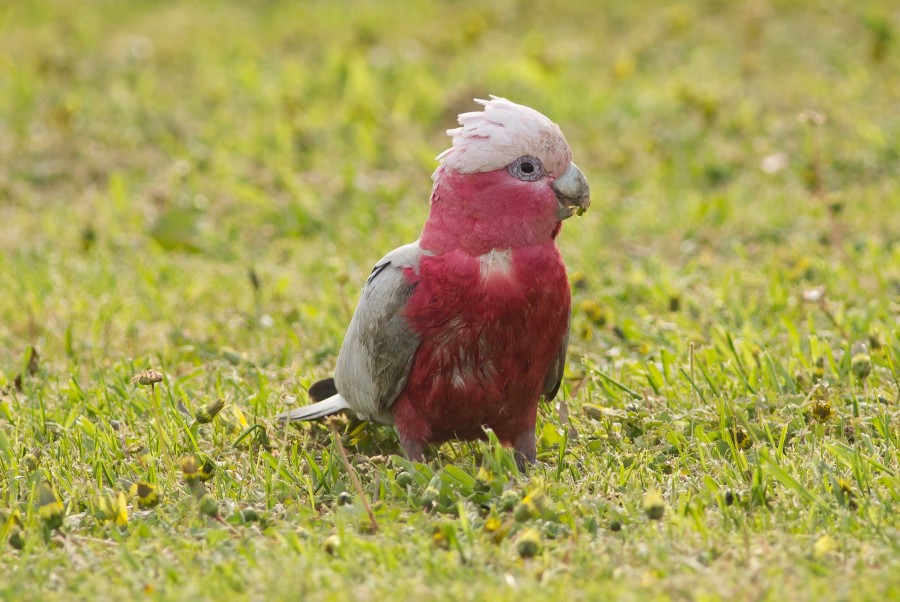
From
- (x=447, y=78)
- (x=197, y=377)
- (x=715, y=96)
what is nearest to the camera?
(x=197, y=377)

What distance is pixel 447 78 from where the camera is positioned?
24.7ft

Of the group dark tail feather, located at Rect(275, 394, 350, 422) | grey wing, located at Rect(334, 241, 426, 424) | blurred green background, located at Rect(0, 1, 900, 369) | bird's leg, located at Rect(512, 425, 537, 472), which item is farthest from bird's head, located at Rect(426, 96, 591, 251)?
blurred green background, located at Rect(0, 1, 900, 369)

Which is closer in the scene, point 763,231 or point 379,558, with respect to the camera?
point 379,558

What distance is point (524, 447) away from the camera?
3.33m

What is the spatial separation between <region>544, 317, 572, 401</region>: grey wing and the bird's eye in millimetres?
439

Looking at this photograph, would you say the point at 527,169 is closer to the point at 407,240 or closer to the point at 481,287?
the point at 481,287

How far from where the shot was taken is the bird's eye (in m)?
3.05

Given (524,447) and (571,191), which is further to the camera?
(524,447)

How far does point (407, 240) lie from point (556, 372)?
221cm

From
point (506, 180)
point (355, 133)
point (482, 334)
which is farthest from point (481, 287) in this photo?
point (355, 133)

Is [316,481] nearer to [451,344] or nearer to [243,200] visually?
[451,344]

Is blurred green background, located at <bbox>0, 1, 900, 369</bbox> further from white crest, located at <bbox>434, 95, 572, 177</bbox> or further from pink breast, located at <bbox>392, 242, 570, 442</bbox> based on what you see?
white crest, located at <bbox>434, 95, 572, 177</bbox>

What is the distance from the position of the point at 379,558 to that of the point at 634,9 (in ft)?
21.6

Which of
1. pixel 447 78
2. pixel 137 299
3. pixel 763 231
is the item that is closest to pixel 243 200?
pixel 137 299
